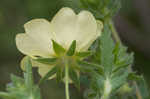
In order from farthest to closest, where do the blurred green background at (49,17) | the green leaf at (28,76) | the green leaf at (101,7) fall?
the blurred green background at (49,17), the green leaf at (101,7), the green leaf at (28,76)

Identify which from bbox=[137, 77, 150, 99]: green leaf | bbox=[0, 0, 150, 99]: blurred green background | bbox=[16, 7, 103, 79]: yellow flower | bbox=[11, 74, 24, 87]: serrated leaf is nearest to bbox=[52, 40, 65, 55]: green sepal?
bbox=[16, 7, 103, 79]: yellow flower

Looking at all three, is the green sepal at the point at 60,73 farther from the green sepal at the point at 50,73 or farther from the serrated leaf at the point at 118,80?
the serrated leaf at the point at 118,80

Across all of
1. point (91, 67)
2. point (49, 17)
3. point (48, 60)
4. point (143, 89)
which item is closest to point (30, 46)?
point (48, 60)

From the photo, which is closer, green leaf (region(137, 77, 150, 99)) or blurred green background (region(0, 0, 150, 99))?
green leaf (region(137, 77, 150, 99))

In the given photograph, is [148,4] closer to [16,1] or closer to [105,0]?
[16,1]

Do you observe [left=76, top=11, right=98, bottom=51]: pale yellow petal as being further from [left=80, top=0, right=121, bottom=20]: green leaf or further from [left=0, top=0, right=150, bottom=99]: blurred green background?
[left=0, top=0, right=150, bottom=99]: blurred green background

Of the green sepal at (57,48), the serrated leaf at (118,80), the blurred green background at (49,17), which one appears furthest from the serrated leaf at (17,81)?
the blurred green background at (49,17)
